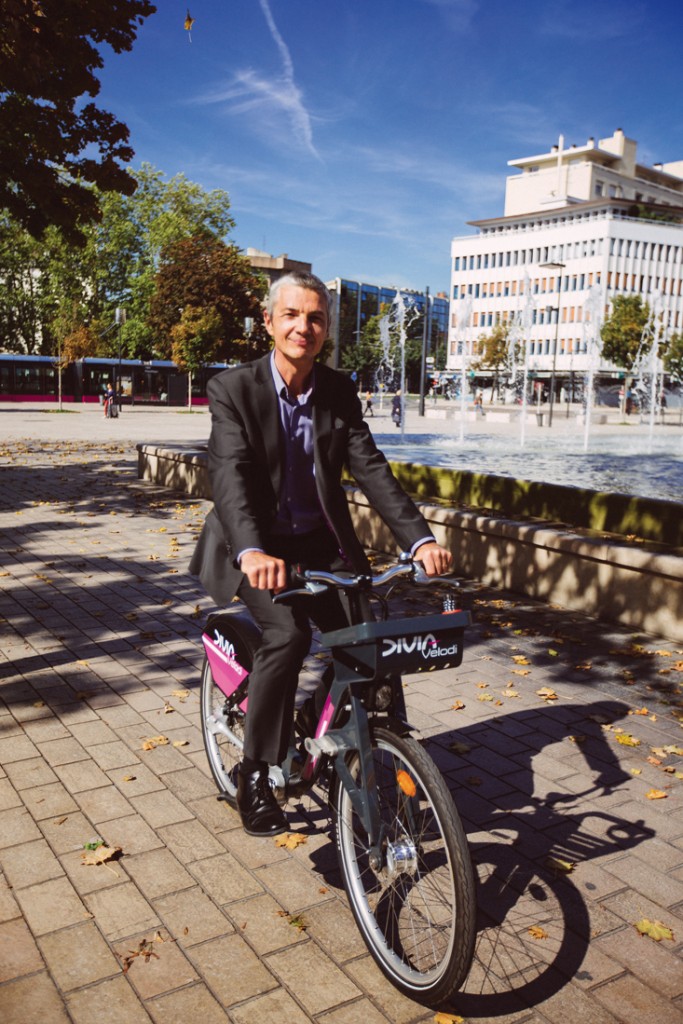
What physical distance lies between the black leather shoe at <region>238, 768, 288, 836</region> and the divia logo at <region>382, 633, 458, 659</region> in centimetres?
98

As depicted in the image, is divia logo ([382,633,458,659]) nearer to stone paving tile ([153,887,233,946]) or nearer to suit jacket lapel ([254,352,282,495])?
suit jacket lapel ([254,352,282,495])

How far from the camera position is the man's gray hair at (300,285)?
298cm

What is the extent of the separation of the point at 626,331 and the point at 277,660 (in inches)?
2837

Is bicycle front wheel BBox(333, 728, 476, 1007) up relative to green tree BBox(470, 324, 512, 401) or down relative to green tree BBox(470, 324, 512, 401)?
down

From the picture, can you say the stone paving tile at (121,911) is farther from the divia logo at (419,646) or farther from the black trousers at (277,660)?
the divia logo at (419,646)

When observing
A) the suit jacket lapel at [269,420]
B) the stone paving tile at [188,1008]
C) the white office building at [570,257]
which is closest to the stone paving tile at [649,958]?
the stone paving tile at [188,1008]

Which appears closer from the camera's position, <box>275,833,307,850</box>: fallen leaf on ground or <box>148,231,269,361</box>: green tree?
<box>275,833,307,850</box>: fallen leaf on ground

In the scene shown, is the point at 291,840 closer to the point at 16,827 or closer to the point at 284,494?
the point at 16,827

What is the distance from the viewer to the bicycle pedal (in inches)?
110

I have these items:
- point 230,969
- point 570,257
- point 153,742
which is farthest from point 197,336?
point 570,257

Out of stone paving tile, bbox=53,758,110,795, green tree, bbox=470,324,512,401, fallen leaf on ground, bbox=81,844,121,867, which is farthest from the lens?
green tree, bbox=470,324,512,401

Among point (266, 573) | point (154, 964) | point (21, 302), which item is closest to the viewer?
point (266, 573)

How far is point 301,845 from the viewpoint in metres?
3.53

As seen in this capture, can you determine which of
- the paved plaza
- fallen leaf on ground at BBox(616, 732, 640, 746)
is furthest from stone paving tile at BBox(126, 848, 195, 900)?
fallen leaf on ground at BBox(616, 732, 640, 746)
